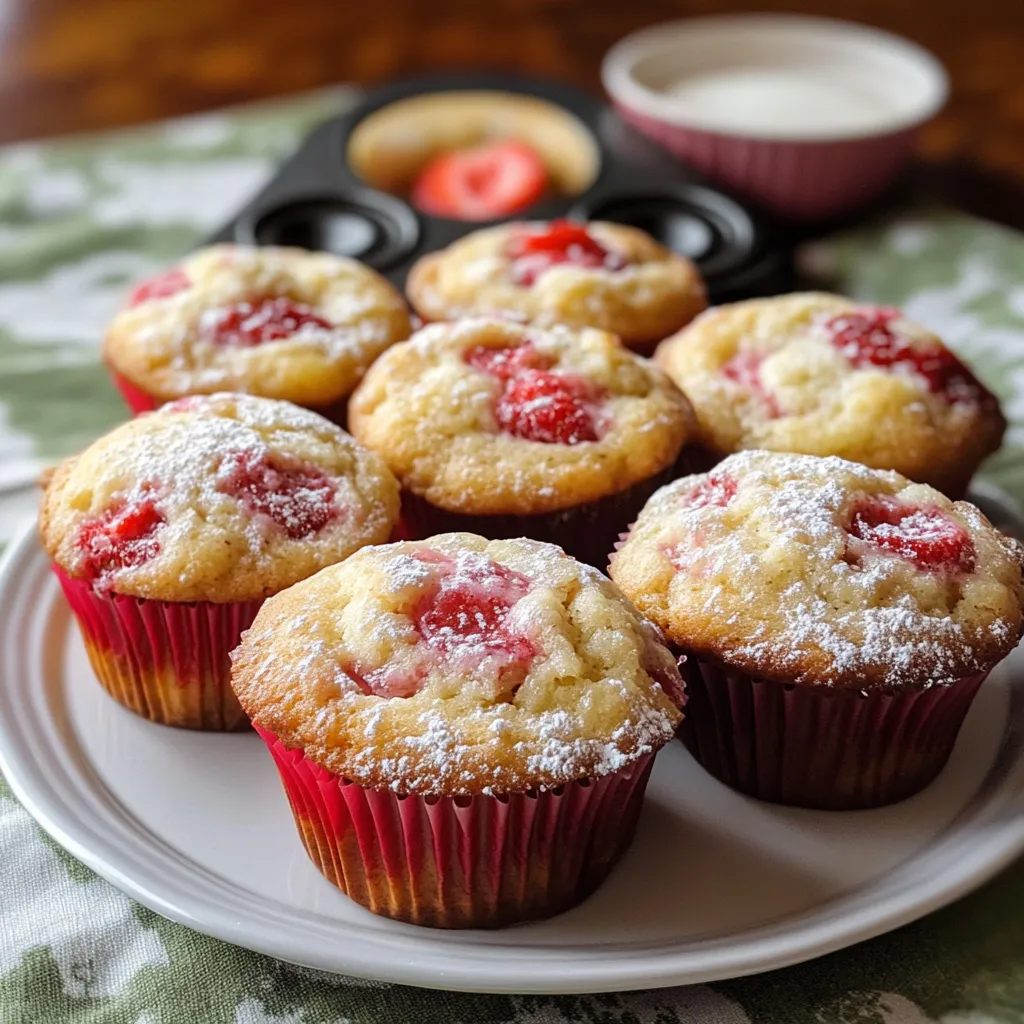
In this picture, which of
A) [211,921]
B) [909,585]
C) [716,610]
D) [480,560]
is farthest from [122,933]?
[909,585]

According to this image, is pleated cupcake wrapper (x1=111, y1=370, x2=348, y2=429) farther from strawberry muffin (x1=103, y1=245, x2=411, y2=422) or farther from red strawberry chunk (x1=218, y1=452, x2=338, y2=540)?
red strawberry chunk (x1=218, y1=452, x2=338, y2=540)

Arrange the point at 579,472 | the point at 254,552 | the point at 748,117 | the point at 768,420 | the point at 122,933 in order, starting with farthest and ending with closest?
the point at 748,117 < the point at 768,420 < the point at 579,472 < the point at 254,552 < the point at 122,933

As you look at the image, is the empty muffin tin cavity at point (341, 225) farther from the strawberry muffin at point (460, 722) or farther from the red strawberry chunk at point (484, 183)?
the strawberry muffin at point (460, 722)

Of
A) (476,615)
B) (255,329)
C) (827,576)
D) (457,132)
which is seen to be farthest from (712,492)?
(457,132)

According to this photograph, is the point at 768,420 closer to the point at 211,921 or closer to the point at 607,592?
the point at 607,592

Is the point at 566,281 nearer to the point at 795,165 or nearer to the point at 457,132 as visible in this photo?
the point at 795,165


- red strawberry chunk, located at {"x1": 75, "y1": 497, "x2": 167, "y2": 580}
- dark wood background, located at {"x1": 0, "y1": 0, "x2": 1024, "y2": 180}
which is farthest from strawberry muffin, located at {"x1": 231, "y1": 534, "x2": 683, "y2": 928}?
dark wood background, located at {"x1": 0, "y1": 0, "x2": 1024, "y2": 180}
